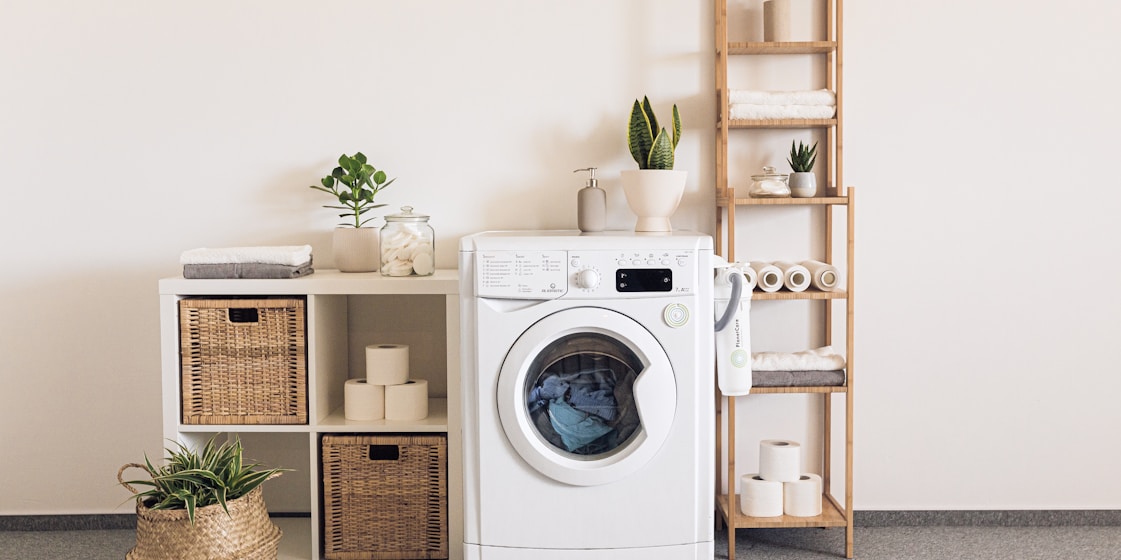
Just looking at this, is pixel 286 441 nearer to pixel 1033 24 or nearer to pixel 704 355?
pixel 704 355

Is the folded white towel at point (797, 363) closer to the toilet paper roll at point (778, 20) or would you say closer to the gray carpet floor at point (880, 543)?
the gray carpet floor at point (880, 543)

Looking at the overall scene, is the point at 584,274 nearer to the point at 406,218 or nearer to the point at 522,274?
the point at 522,274

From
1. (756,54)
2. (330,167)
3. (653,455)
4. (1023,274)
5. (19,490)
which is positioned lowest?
(19,490)

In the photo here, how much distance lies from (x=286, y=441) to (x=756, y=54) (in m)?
1.76

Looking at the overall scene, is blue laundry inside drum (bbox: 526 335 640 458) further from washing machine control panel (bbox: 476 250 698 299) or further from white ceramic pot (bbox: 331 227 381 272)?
white ceramic pot (bbox: 331 227 381 272)

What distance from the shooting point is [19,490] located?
9.34ft

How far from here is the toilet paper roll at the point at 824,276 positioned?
101 inches

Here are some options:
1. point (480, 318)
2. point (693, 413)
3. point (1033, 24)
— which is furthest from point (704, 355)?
point (1033, 24)

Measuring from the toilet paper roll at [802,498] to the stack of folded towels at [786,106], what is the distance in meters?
0.98

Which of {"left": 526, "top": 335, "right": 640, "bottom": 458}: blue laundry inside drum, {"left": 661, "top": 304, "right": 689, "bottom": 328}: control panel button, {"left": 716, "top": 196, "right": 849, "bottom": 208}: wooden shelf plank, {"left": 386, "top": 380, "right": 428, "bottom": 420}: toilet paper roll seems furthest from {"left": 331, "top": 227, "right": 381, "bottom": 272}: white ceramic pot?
{"left": 716, "top": 196, "right": 849, "bottom": 208}: wooden shelf plank

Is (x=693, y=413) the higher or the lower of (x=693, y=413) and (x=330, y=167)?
the lower

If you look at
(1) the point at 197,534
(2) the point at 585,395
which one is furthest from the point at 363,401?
(2) the point at 585,395

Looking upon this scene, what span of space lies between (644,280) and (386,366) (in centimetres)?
75

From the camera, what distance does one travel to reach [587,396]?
2.23 m
